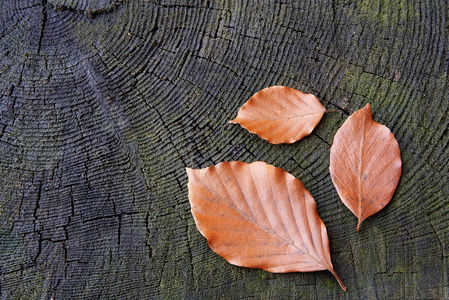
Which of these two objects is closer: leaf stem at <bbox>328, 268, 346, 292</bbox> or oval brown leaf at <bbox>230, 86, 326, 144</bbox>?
leaf stem at <bbox>328, 268, 346, 292</bbox>

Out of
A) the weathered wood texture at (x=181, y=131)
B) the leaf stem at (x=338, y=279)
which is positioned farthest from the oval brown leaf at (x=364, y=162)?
the leaf stem at (x=338, y=279)

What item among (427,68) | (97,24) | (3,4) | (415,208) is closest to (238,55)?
(97,24)

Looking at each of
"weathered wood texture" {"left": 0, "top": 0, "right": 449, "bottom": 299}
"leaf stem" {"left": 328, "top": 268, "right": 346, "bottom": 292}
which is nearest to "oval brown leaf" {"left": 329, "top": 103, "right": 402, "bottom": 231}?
"weathered wood texture" {"left": 0, "top": 0, "right": 449, "bottom": 299}

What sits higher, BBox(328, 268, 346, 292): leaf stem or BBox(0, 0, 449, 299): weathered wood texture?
BBox(0, 0, 449, 299): weathered wood texture

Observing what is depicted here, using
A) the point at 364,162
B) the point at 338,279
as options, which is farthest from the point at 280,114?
the point at 338,279

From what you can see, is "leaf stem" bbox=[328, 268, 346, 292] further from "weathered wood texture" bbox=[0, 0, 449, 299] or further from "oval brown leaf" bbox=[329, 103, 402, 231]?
"oval brown leaf" bbox=[329, 103, 402, 231]
